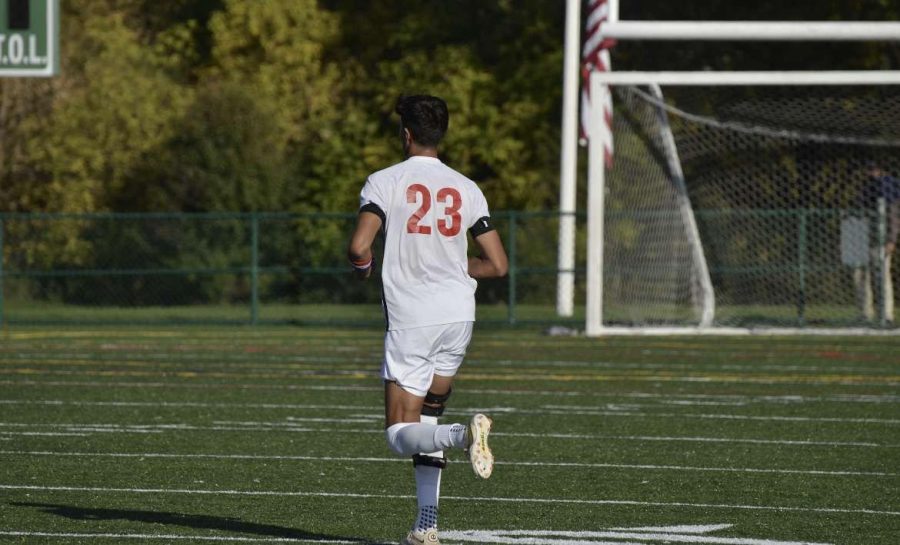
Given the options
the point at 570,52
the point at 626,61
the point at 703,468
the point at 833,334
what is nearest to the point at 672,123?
the point at 570,52

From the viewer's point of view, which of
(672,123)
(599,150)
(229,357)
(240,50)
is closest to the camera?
(229,357)

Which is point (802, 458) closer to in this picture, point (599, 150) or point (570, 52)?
point (599, 150)

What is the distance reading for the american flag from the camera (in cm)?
2219

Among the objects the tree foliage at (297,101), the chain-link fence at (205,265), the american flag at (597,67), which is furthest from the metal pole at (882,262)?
the tree foliage at (297,101)

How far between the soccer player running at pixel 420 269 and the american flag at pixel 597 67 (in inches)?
565

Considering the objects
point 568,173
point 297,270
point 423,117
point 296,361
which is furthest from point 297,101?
point 423,117

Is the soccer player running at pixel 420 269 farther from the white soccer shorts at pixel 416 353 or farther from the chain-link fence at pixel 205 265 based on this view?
the chain-link fence at pixel 205 265

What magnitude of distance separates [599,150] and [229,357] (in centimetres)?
530

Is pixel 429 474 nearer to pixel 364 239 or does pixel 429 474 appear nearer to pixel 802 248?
pixel 364 239

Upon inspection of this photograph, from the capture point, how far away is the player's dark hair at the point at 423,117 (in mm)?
7277

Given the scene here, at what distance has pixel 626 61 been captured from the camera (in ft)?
130

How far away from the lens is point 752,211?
2623 cm

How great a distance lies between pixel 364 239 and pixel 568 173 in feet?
67.6

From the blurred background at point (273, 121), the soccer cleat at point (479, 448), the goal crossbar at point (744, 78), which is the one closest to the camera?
the soccer cleat at point (479, 448)
